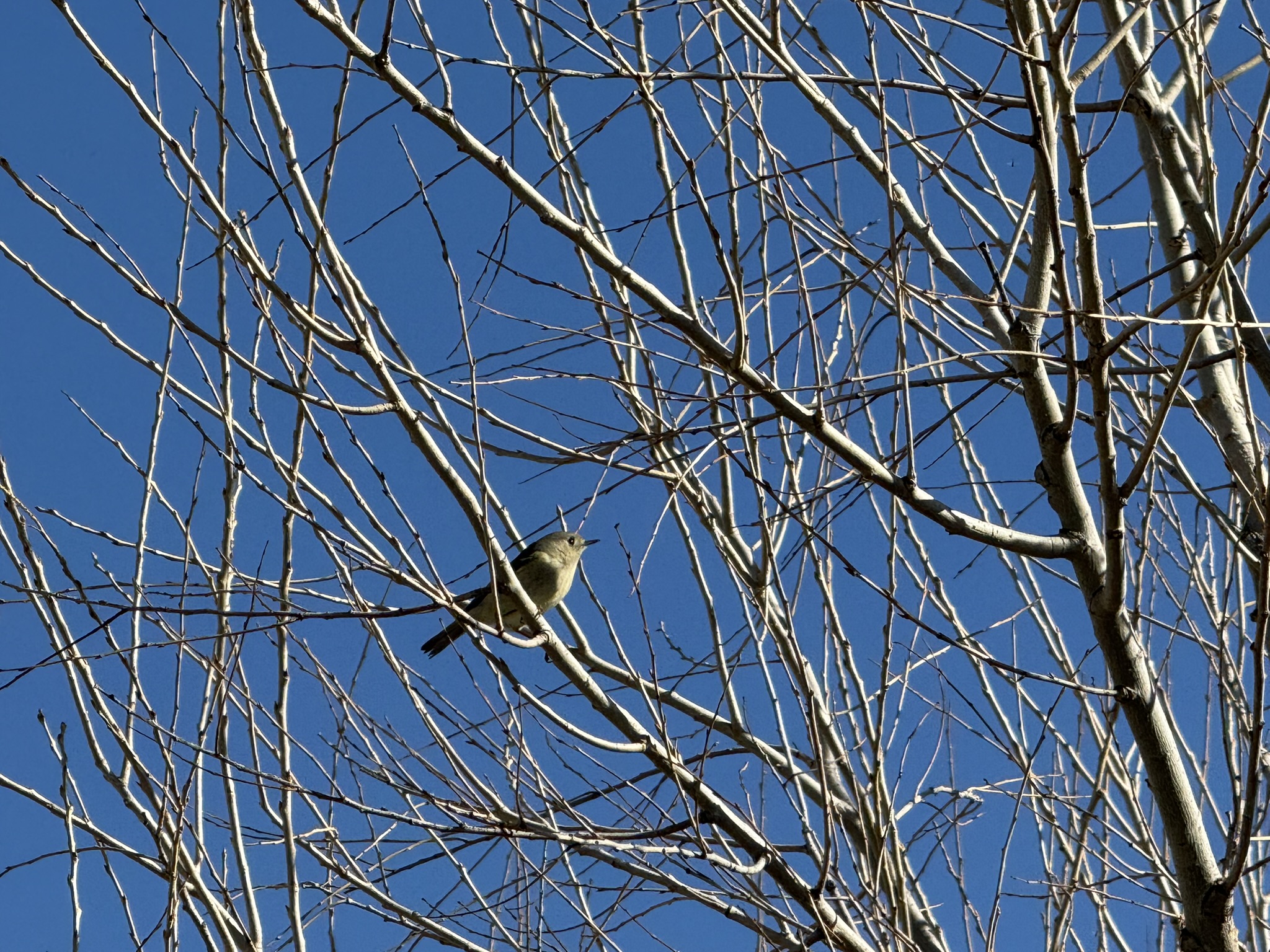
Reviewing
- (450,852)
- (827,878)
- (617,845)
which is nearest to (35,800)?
(450,852)

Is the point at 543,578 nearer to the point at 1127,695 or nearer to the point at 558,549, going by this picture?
the point at 558,549

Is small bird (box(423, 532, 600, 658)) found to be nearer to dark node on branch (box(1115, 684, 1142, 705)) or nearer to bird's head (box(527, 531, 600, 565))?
bird's head (box(527, 531, 600, 565))

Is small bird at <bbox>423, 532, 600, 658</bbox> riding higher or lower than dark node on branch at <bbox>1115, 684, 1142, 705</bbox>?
higher

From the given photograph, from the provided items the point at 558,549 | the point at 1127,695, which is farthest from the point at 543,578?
the point at 1127,695

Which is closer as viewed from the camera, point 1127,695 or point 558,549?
point 1127,695

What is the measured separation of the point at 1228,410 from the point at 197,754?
115 inches

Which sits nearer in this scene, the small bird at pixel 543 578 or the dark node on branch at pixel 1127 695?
the dark node on branch at pixel 1127 695

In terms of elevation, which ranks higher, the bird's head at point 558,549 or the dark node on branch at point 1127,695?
the bird's head at point 558,549

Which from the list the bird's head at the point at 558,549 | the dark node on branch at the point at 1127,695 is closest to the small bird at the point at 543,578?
the bird's head at the point at 558,549

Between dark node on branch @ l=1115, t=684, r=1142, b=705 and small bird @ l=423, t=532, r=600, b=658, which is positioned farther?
small bird @ l=423, t=532, r=600, b=658

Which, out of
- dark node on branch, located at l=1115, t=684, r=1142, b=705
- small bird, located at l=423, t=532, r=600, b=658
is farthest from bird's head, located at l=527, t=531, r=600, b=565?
dark node on branch, located at l=1115, t=684, r=1142, b=705

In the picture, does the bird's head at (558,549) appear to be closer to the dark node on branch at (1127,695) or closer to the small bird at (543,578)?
the small bird at (543,578)

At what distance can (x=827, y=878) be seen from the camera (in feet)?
9.68

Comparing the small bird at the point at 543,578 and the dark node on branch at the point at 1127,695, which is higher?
the small bird at the point at 543,578
